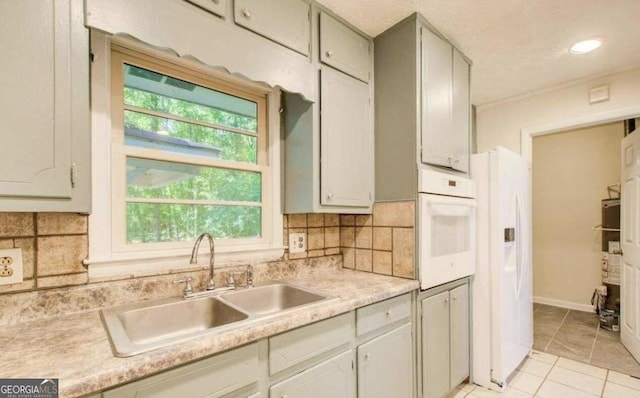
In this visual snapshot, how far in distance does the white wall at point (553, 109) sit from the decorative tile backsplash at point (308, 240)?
1.95 metres

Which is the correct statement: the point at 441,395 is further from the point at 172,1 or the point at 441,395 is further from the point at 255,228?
the point at 172,1

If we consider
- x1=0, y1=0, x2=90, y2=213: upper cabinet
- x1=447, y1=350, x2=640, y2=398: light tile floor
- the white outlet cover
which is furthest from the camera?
Result: x1=447, y1=350, x2=640, y2=398: light tile floor

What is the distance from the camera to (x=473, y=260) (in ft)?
7.04

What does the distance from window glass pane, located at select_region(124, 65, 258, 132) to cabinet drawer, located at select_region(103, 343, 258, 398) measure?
119 cm

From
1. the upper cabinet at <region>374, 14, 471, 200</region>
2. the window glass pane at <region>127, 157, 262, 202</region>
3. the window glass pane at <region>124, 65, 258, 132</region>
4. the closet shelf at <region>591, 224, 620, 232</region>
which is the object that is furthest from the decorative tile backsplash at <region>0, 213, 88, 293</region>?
the closet shelf at <region>591, 224, 620, 232</region>

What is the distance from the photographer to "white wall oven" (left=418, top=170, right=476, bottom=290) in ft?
5.67

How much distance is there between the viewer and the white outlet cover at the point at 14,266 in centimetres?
105

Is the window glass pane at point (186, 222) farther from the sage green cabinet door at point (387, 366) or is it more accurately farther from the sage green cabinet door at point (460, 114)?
the sage green cabinet door at point (460, 114)

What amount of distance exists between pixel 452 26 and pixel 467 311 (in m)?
1.93

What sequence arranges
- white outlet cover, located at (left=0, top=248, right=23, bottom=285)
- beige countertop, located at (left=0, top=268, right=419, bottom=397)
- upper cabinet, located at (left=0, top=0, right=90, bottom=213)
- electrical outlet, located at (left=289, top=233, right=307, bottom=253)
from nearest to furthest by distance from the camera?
beige countertop, located at (left=0, top=268, right=419, bottom=397)
upper cabinet, located at (left=0, top=0, right=90, bottom=213)
white outlet cover, located at (left=0, top=248, right=23, bottom=285)
electrical outlet, located at (left=289, top=233, right=307, bottom=253)

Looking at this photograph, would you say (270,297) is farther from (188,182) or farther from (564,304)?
(564,304)

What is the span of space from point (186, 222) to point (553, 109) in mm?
3211

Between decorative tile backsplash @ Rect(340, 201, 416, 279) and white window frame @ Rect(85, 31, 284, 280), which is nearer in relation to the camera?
white window frame @ Rect(85, 31, 284, 280)

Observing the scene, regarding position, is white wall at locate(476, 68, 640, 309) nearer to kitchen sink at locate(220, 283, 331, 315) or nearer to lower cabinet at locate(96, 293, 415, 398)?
lower cabinet at locate(96, 293, 415, 398)
